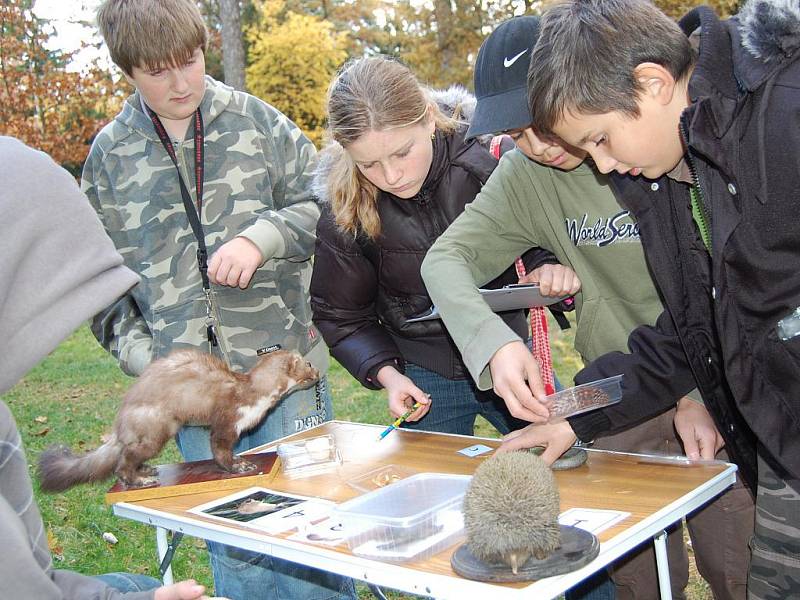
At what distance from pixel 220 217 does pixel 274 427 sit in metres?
0.84

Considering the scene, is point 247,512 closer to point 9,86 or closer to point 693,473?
point 693,473

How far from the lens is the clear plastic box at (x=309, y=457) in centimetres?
272

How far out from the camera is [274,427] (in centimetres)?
332

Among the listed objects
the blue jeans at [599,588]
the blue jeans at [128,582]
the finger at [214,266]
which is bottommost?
the blue jeans at [599,588]

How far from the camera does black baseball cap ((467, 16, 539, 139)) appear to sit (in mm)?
2554

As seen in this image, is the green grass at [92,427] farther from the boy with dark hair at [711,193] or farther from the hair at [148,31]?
the boy with dark hair at [711,193]

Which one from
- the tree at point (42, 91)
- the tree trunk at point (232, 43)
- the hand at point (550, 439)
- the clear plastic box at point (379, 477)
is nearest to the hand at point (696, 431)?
the hand at point (550, 439)

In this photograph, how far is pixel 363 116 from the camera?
9.40ft

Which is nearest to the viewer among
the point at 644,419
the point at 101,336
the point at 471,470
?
the point at 471,470

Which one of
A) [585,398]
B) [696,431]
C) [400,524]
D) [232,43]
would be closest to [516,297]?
[585,398]

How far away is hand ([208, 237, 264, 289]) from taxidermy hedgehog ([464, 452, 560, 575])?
147 cm

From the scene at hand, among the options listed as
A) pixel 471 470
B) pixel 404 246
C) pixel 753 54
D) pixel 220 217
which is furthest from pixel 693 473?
pixel 220 217

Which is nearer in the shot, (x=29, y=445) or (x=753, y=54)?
(x=753, y=54)

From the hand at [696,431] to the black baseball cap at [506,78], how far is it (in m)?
0.99
